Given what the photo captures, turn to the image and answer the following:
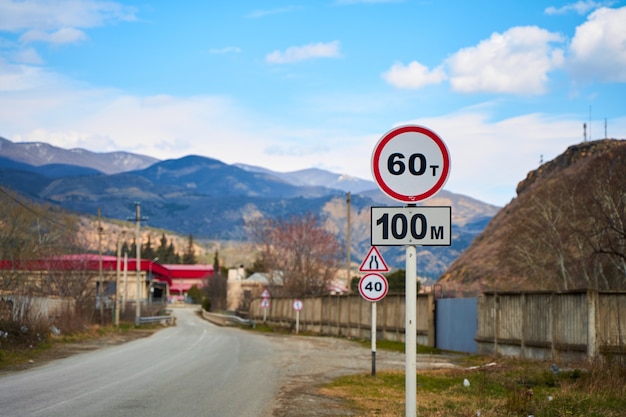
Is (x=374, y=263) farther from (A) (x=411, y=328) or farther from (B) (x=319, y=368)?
(A) (x=411, y=328)

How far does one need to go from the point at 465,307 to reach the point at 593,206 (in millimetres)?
20798

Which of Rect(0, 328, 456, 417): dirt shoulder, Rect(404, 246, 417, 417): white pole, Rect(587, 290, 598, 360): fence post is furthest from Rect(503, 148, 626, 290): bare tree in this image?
Rect(404, 246, 417, 417): white pole

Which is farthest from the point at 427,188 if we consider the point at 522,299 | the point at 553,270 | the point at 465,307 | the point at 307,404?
the point at 553,270

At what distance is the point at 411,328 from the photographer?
7582 mm

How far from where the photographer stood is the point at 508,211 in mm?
81688

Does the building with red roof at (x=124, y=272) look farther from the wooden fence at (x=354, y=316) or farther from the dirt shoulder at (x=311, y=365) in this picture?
the wooden fence at (x=354, y=316)

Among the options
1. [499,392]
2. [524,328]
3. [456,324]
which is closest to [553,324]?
[524,328]

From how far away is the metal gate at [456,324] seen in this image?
97.0 feet

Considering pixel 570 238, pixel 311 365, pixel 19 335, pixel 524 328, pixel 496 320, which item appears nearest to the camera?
pixel 524 328

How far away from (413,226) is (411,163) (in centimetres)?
61

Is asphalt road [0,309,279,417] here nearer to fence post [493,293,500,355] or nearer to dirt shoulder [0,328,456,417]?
dirt shoulder [0,328,456,417]

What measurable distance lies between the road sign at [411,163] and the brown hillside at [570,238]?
32462 mm

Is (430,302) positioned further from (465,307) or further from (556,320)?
(556,320)

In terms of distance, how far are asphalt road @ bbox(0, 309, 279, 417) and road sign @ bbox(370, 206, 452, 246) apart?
254 inches
